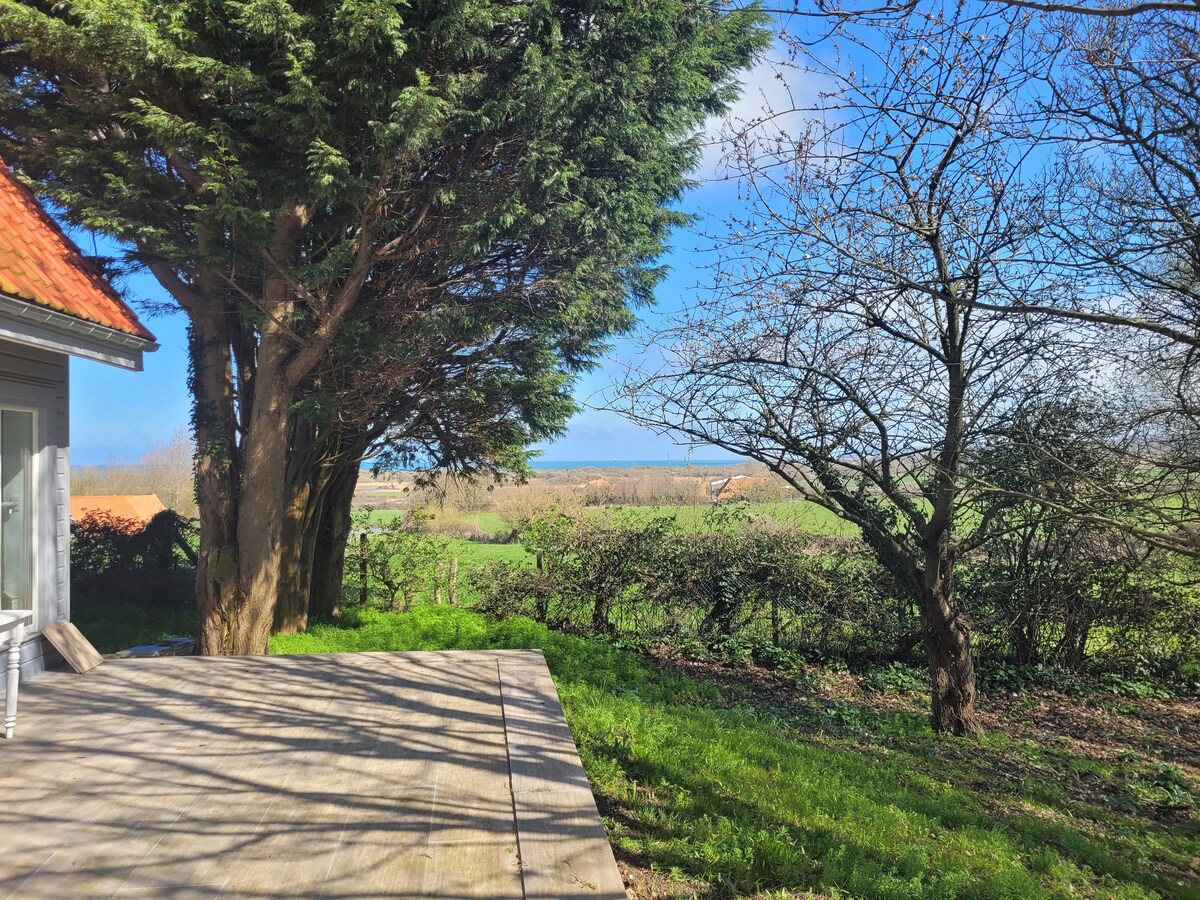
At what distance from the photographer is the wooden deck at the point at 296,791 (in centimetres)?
265

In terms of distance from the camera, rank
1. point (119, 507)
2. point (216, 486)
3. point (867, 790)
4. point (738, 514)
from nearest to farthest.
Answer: point (867, 790) → point (216, 486) → point (738, 514) → point (119, 507)

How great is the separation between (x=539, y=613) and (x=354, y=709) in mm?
6145

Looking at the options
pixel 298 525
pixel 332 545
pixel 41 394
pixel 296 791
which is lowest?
pixel 296 791

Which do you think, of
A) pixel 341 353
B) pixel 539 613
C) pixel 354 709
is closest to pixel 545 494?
pixel 539 613

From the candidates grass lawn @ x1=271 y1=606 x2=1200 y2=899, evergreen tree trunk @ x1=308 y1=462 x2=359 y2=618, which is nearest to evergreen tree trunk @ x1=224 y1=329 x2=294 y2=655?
grass lawn @ x1=271 y1=606 x2=1200 y2=899

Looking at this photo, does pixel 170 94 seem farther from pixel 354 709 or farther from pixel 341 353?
pixel 354 709

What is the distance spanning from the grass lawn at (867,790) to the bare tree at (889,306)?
123 cm

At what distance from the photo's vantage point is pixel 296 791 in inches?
132

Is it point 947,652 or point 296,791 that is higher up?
point 296,791

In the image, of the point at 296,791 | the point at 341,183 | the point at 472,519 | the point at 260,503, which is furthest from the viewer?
the point at 472,519

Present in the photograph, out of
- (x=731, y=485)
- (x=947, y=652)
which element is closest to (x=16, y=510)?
(x=731, y=485)

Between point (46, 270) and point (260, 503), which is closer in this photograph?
point (46, 270)

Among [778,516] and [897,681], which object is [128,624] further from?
[897,681]

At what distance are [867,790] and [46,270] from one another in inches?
252
